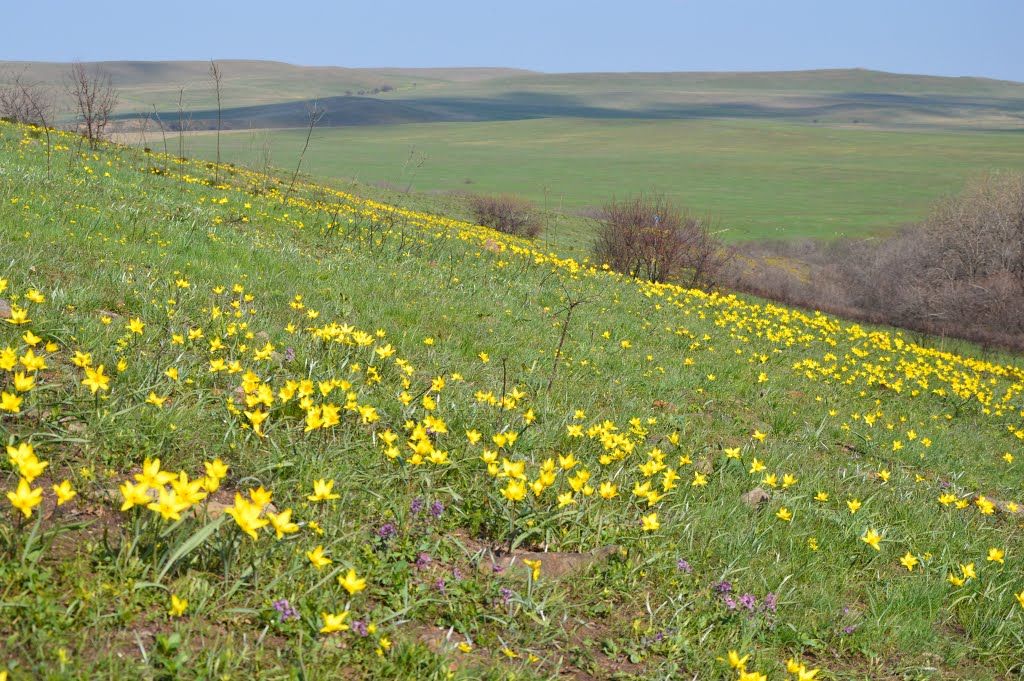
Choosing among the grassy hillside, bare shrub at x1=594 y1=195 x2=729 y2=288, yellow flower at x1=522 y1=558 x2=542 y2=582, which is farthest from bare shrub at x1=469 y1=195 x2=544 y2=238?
yellow flower at x1=522 y1=558 x2=542 y2=582

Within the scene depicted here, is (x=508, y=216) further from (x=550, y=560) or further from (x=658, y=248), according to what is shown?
(x=550, y=560)

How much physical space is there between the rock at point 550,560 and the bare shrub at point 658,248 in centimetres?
2230

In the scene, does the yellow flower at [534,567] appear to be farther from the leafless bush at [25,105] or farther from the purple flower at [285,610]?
the leafless bush at [25,105]

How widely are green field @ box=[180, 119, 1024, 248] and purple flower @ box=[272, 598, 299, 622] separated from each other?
132 ft

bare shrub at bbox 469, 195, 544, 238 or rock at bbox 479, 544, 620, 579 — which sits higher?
bare shrub at bbox 469, 195, 544, 238

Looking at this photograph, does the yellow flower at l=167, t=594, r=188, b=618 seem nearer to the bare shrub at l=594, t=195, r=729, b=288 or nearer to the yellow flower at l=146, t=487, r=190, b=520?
the yellow flower at l=146, t=487, r=190, b=520

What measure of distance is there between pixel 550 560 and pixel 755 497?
2067mm

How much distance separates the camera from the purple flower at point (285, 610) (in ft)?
8.55

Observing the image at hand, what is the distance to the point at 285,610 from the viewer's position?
2637 millimetres

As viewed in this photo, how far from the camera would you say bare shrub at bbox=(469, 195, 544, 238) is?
4059cm

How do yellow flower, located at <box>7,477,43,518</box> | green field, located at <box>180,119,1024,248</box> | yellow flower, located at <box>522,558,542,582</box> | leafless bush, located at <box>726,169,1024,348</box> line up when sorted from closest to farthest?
yellow flower, located at <box>7,477,43,518</box> < yellow flower, located at <box>522,558,542,582</box> < leafless bush, located at <box>726,169,1024,348</box> < green field, located at <box>180,119,1024,248</box>

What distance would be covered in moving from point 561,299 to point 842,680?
8.80 metres

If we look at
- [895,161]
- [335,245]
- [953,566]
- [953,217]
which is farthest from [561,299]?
[895,161]

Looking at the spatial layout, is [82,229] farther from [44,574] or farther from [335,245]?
[44,574]
